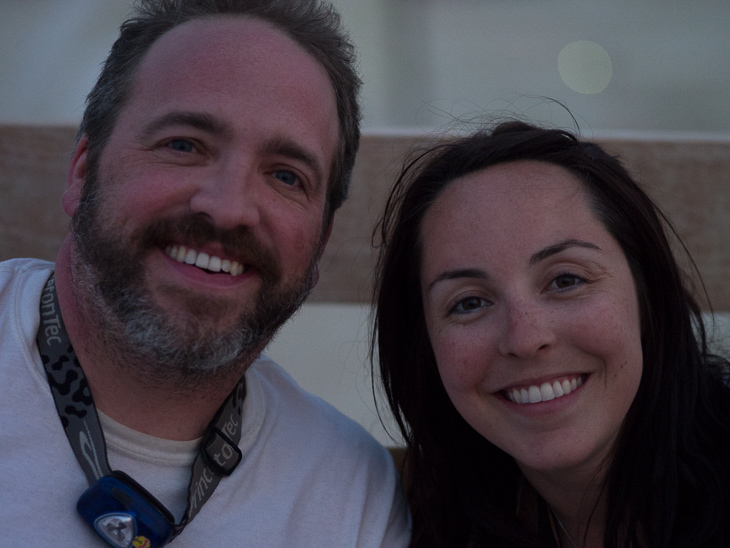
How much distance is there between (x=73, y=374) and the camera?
64.5 inches

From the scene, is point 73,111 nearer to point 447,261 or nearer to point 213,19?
point 213,19

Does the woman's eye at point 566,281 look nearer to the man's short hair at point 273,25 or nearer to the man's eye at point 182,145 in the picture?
the man's short hair at point 273,25

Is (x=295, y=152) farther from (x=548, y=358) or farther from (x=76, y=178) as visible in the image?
(x=548, y=358)

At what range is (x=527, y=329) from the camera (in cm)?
163

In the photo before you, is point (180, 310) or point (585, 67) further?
point (585, 67)

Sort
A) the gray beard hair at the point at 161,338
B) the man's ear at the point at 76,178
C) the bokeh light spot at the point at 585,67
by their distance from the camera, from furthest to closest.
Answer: the bokeh light spot at the point at 585,67
the man's ear at the point at 76,178
the gray beard hair at the point at 161,338

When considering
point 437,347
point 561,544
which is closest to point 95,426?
point 437,347

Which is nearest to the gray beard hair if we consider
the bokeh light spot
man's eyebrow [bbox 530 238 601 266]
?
man's eyebrow [bbox 530 238 601 266]

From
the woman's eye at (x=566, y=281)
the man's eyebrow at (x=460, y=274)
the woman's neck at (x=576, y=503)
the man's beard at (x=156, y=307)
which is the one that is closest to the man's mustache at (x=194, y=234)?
the man's beard at (x=156, y=307)

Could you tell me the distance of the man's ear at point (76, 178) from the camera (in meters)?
1.84

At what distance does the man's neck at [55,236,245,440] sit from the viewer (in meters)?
1.70

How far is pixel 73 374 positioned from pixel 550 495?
1264 mm

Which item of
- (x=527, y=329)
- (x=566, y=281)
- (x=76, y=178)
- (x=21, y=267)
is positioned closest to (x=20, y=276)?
(x=21, y=267)

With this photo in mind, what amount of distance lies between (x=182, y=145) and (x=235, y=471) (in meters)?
0.81
